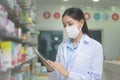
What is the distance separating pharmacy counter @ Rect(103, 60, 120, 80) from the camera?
2.15 metres

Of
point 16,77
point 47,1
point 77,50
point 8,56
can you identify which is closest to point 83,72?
point 77,50

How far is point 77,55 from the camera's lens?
2311 mm

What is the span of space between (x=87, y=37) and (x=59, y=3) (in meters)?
8.40

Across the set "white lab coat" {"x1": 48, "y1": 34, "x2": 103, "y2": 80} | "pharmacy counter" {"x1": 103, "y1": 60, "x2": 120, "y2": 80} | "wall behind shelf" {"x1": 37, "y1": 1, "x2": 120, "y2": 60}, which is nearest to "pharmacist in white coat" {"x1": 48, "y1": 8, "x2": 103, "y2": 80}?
"white lab coat" {"x1": 48, "y1": 34, "x2": 103, "y2": 80}

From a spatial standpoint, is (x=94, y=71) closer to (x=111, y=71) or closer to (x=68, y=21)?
(x=111, y=71)

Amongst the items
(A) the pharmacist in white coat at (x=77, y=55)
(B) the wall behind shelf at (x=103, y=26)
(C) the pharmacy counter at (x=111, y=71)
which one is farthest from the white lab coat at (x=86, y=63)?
(B) the wall behind shelf at (x=103, y=26)

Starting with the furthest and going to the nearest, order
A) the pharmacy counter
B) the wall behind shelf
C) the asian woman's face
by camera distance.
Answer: the wall behind shelf, the asian woman's face, the pharmacy counter

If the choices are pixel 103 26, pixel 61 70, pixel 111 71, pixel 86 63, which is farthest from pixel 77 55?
pixel 103 26

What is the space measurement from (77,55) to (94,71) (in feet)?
0.65

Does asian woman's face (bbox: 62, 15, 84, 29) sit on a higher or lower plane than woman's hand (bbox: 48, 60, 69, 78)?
higher

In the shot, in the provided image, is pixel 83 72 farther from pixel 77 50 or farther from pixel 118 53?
pixel 118 53

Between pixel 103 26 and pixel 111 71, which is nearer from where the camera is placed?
pixel 111 71

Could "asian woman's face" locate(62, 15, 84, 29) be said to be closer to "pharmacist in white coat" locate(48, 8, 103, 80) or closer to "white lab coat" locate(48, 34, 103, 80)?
"pharmacist in white coat" locate(48, 8, 103, 80)

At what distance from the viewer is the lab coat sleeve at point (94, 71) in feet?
7.27
